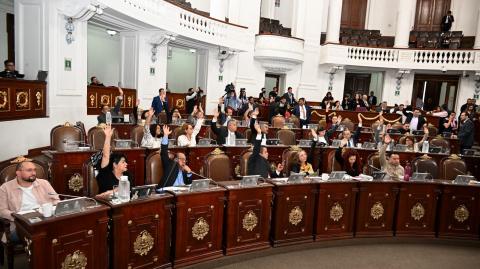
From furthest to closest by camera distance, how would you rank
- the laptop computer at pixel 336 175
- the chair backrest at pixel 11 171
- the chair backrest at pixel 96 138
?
the chair backrest at pixel 96 138 → the laptop computer at pixel 336 175 → the chair backrest at pixel 11 171

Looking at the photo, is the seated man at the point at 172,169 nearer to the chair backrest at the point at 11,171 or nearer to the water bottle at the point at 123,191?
the water bottle at the point at 123,191

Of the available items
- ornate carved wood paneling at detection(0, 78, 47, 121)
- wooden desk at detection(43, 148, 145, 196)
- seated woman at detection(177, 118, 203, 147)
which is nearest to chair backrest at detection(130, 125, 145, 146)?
seated woman at detection(177, 118, 203, 147)

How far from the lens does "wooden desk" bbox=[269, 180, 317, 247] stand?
462cm

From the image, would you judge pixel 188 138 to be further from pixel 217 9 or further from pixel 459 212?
pixel 217 9

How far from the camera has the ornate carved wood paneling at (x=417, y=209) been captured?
5289 millimetres

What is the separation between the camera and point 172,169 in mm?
4344

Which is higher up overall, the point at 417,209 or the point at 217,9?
the point at 217,9

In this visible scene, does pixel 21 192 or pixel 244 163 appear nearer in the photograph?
pixel 21 192

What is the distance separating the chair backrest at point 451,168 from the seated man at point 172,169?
167 inches

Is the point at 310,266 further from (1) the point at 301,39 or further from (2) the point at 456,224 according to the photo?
(1) the point at 301,39

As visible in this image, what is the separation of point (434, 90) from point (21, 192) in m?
17.6

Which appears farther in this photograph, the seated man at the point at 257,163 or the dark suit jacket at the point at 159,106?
the dark suit jacket at the point at 159,106

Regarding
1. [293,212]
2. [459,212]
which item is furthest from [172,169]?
[459,212]

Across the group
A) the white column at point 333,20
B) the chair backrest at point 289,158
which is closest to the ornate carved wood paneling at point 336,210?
the chair backrest at point 289,158
